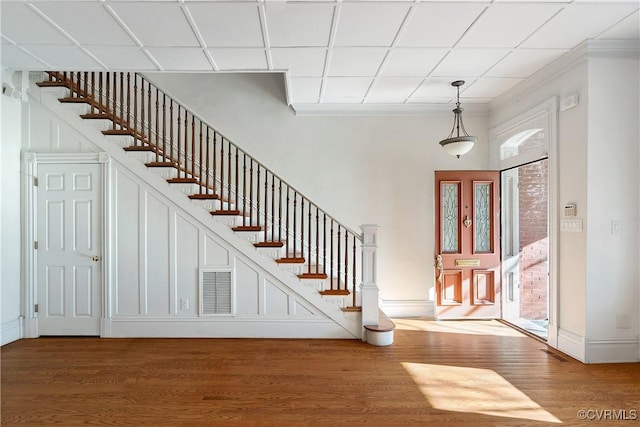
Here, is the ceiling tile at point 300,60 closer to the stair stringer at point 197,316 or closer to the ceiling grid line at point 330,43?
the ceiling grid line at point 330,43

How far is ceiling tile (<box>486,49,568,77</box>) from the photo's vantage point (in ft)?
11.4

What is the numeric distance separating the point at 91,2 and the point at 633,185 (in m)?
5.18

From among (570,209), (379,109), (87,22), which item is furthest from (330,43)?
(570,209)

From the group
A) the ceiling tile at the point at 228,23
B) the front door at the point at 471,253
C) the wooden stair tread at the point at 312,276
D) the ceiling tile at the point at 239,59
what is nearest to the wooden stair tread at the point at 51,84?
the ceiling tile at the point at 239,59

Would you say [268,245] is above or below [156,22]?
below

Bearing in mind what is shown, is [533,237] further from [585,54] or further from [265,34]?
[265,34]

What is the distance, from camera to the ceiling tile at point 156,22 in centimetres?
272

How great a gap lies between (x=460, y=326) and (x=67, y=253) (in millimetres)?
5259

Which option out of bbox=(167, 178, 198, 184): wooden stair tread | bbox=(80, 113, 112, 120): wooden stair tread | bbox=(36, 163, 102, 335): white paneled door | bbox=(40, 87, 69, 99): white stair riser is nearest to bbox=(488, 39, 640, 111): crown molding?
bbox=(167, 178, 198, 184): wooden stair tread

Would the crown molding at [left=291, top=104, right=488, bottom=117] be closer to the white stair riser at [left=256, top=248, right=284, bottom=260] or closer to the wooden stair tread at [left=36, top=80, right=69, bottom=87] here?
the white stair riser at [left=256, top=248, right=284, bottom=260]

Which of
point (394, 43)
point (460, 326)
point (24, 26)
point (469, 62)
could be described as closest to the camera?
point (24, 26)

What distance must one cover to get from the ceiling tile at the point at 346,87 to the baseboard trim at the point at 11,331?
4801 mm

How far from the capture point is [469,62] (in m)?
3.69

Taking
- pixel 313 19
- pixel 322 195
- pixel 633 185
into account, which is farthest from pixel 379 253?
pixel 313 19
